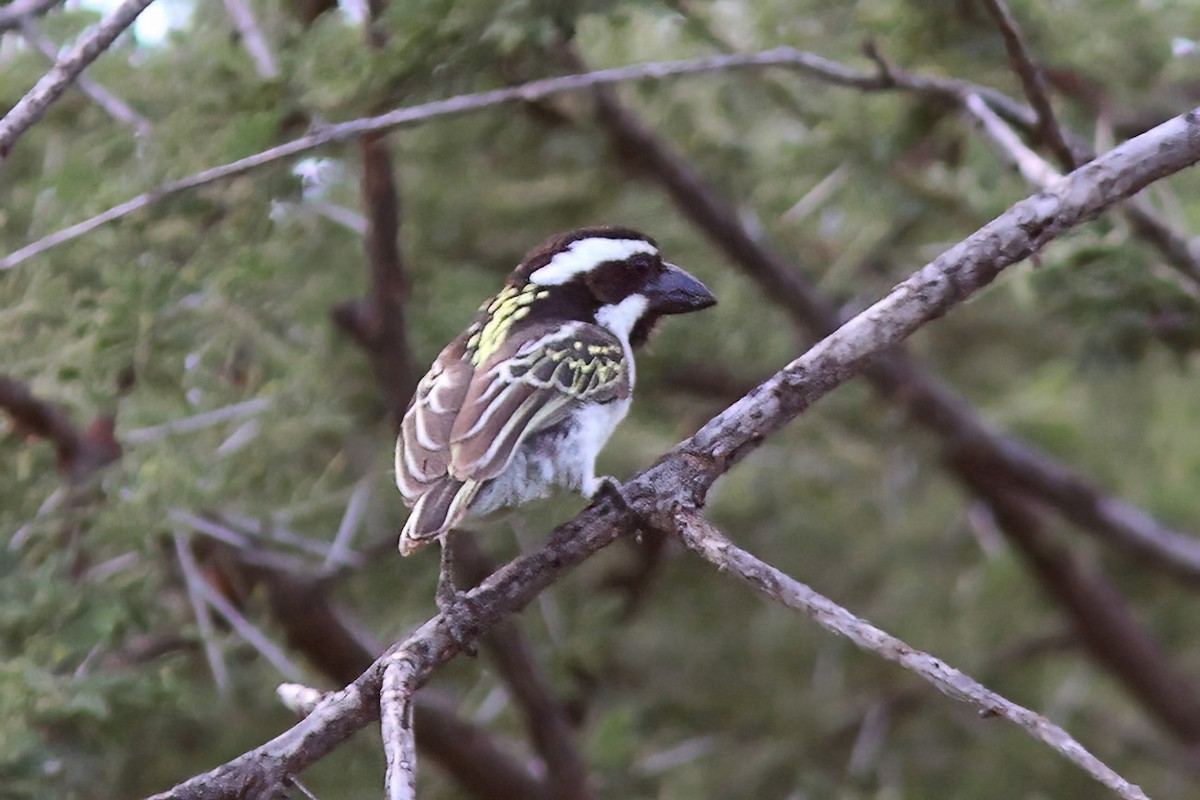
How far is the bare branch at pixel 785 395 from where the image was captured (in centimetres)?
306

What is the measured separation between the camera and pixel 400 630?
18.8 feet

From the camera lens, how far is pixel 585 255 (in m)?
4.27

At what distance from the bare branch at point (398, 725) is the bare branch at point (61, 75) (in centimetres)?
128

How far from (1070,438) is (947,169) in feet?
6.84

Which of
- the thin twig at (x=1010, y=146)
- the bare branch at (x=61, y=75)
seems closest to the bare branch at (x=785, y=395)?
the thin twig at (x=1010, y=146)

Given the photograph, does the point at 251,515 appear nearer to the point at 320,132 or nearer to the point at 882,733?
the point at 320,132

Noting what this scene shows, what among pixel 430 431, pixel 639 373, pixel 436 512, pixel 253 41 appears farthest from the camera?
pixel 639 373

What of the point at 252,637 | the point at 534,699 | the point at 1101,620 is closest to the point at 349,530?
the point at 252,637

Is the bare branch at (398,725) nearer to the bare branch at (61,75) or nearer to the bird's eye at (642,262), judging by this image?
the bare branch at (61,75)

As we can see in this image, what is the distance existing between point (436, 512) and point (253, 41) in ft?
7.85

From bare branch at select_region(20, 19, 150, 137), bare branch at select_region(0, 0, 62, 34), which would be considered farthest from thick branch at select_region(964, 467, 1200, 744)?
bare branch at select_region(0, 0, 62, 34)

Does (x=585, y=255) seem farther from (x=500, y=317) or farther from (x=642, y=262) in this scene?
(x=500, y=317)

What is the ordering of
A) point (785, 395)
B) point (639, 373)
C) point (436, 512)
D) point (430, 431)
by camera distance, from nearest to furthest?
1. point (785, 395)
2. point (436, 512)
3. point (430, 431)
4. point (639, 373)

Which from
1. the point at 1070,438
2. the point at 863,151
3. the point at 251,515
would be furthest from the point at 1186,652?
the point at 251,515
